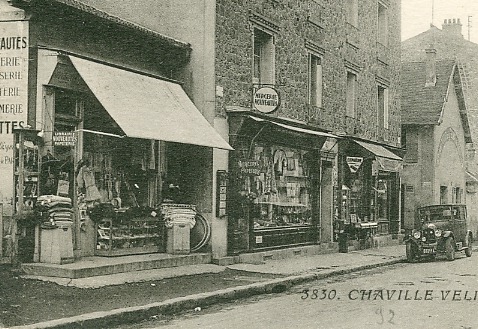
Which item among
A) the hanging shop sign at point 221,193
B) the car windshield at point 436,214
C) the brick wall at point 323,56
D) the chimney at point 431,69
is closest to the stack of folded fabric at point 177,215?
the hanging shop sign at point 221,193

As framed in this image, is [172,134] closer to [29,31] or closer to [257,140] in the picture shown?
[29,31]

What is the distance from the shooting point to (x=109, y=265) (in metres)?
11.9

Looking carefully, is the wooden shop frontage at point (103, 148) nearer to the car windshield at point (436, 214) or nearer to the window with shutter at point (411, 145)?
the car windshield at point (436, 214)

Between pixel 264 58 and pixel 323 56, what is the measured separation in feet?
12.1

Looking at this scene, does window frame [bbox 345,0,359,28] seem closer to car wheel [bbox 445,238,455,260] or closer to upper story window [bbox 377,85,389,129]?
upper story window [bbox 377,85,389,129]

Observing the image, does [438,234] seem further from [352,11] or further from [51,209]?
[51,209]

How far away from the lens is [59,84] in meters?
11.9

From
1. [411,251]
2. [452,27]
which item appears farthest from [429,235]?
[452,27]

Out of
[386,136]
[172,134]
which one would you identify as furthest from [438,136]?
[172,134]

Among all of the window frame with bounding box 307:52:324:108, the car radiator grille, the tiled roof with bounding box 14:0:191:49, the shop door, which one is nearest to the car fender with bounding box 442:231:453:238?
the car radiator grille

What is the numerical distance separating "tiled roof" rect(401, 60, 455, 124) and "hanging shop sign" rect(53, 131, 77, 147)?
73.0ft

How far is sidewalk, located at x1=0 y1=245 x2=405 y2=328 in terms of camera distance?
28.2 feet

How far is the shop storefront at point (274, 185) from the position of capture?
622 inches

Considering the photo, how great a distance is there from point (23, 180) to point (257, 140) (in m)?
6.98
